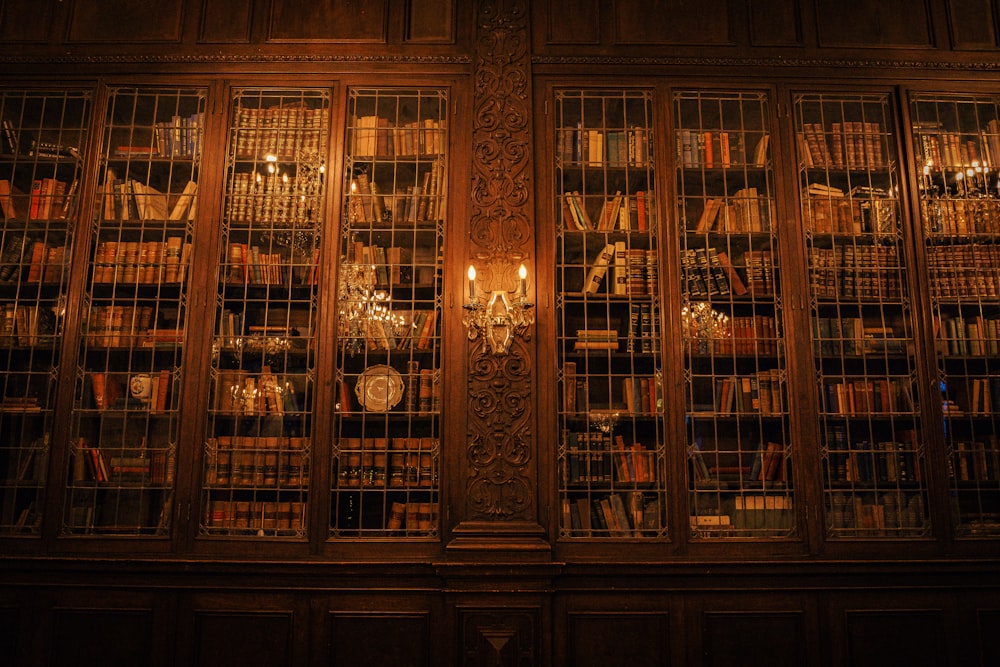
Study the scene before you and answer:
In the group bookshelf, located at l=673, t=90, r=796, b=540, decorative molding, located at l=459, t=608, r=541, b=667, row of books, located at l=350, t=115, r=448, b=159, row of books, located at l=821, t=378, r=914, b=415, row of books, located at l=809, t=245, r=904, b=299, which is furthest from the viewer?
row of books, located at l=350, t=115, r=448, b=159

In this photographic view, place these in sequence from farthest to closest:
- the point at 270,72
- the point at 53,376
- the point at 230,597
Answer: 1. the point at 270,72
2. the point at 53,376
3. the point at 230,597

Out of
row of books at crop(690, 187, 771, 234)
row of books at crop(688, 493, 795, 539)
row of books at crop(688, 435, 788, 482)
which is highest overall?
row of books at crop(690, 187, 771, 234)

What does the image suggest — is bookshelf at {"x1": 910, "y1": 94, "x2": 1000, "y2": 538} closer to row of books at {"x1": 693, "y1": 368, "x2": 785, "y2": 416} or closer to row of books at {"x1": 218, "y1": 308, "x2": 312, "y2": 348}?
row of books at {"x1": 693, "y1": 368, "x2": 785, "y2": 416}

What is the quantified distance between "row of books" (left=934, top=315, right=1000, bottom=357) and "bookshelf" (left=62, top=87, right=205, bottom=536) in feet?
14.0

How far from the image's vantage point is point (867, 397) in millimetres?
4234

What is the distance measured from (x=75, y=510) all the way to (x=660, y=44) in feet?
13.9

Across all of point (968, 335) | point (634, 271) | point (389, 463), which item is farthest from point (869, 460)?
point (389, 463)

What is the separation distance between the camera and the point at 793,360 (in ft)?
13.9

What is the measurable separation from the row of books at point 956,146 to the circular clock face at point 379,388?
3.35 metres

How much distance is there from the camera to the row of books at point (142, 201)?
4367 millimetres

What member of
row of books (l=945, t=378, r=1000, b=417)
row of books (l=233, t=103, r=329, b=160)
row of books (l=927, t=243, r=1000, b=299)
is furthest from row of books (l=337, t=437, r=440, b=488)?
row of books (l=927, t=243, r=1000, b=299)

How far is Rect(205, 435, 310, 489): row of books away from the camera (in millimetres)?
4105

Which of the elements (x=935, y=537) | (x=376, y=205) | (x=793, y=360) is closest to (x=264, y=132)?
(x=376, y=205)

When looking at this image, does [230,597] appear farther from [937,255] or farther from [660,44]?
[937,255]
